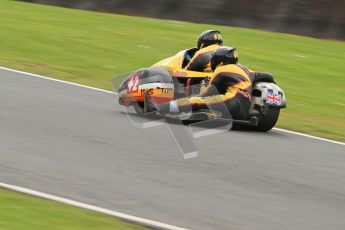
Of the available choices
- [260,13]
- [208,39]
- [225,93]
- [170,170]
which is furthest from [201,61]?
[260,13]

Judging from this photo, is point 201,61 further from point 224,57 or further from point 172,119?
point 172,119

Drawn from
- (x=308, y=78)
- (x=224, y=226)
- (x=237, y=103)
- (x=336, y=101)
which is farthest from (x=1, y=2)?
(x=224, y=226)

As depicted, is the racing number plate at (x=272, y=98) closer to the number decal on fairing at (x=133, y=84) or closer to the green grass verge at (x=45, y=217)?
the number decal on fairing at (x=133, y=84)

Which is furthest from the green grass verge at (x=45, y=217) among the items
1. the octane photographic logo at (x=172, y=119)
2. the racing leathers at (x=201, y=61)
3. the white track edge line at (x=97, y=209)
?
the racing leathers at (x=201, y=61)

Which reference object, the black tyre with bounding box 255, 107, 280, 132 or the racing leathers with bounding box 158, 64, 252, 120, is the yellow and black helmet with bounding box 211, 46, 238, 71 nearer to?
the racing leathers with bounding box 158, 64, 252, 120

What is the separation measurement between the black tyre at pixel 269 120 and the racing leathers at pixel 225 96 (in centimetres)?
27

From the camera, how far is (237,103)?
30.9 ft

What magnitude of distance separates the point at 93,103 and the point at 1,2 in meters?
9.53

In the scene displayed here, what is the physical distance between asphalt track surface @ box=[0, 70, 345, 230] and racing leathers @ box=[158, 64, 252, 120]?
317 millimetres

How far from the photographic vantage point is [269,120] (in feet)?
31.8

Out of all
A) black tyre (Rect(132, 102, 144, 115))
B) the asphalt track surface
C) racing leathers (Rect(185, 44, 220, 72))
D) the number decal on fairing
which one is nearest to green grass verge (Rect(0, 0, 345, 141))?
racing leathers (Rect(185, 44, 220, 72))

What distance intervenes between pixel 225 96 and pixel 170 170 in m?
2.21

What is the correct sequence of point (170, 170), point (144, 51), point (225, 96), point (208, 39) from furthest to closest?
point (144, 51) → point (208, 39) → point (225, 96) → point (170, 170)

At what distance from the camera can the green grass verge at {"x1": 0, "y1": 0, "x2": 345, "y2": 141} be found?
41.2 feet
